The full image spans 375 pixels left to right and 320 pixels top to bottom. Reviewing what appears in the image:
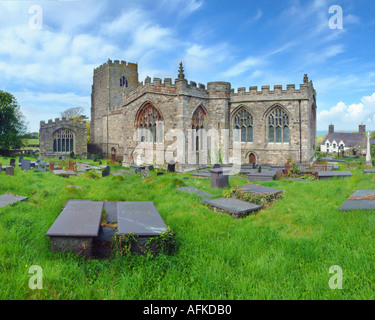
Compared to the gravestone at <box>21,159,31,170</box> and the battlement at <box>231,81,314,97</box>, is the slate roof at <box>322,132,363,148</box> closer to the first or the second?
the battlement at <box>231,81,314,97</box>

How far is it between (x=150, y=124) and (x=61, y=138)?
17.9m

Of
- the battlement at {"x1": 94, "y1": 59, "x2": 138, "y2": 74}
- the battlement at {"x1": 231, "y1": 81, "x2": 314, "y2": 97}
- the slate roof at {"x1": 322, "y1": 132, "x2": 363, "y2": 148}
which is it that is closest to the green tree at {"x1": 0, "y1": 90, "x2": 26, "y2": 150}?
the battlement at {"x1": 94, "y1": 59, "x2": 138, "y2": 74}

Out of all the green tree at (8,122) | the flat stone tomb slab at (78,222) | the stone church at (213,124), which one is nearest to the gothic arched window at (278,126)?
the stone church at (213,124)

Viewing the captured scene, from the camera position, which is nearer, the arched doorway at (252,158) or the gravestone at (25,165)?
the gravestone at (25,165)

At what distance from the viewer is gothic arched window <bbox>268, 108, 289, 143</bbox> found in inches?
764

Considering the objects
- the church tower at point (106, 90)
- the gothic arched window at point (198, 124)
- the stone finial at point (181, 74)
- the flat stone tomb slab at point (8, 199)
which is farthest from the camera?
the church tower at point (106, 90)

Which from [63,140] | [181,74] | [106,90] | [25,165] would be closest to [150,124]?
[181,74]

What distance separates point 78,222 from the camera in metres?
4.68

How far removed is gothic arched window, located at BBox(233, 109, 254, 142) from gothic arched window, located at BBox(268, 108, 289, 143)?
1.47m

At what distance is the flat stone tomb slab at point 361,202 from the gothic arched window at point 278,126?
13512mm

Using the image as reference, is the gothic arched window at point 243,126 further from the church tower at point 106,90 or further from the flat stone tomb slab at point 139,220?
the church tower at point 106,90

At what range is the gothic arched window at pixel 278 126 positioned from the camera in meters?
19.4

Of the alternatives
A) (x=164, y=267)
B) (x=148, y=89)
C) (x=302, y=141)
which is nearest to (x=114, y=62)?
(x=148, y=89)

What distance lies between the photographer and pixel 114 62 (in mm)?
37062
